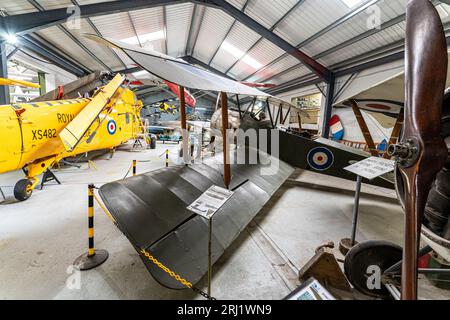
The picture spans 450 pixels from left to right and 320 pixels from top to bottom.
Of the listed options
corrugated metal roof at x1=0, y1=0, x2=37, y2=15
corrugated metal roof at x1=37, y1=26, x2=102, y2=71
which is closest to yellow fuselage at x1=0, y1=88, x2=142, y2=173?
corrugated metal roof at x1=0, y1=0, x2=37, y2=15

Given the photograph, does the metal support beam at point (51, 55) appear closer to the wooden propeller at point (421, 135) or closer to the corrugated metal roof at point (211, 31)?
the corrugated metal roof at point (211, 31)

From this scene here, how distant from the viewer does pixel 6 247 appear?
2.21 metres

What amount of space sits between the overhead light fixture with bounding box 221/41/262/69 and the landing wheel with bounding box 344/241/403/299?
483 inches

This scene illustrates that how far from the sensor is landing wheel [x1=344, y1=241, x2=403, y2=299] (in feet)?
5.61

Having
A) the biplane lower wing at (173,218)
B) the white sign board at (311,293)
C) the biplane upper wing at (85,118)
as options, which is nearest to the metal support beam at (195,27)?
the biplane upper wing at (85,118)

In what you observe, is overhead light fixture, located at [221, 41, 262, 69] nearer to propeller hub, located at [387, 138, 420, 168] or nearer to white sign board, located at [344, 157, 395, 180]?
white sign board, located at [344, 157, 395, 180]

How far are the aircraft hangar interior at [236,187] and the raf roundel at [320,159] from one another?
0.10 ft

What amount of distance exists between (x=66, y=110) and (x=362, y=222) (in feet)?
19.7

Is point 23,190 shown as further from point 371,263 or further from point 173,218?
point 371,263

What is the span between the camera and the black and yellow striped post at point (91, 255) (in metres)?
1.97

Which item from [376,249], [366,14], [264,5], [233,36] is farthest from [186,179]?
[233,36]

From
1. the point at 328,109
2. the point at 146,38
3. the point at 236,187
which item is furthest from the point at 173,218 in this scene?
the point at 328,109

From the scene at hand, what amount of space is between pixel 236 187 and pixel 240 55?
11609 mm
